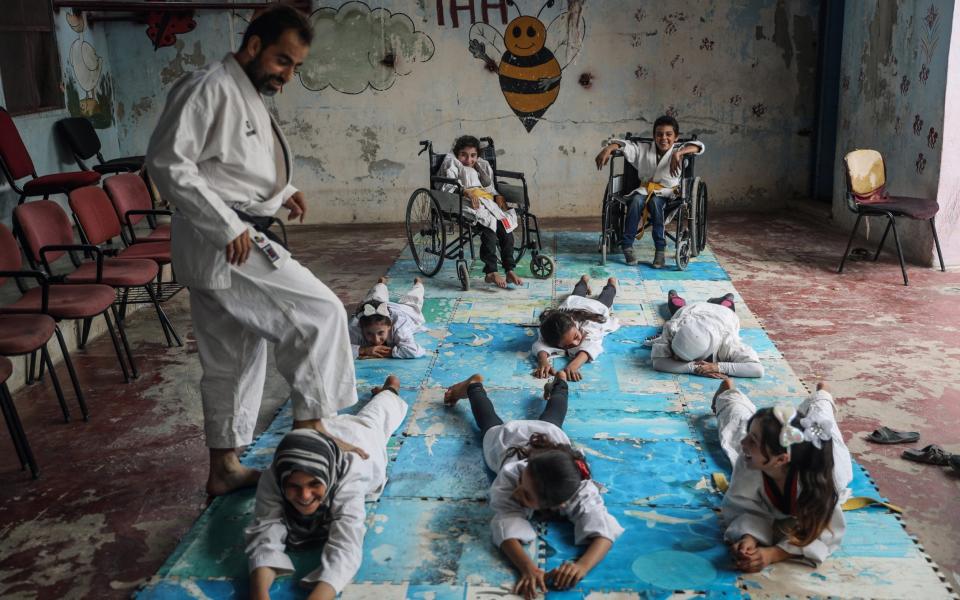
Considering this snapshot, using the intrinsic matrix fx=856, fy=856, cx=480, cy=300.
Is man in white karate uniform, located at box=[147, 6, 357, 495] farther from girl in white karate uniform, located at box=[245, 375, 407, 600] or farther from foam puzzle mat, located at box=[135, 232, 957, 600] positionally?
foam puzzle mat, located at box=[135, 232, 957, 600]

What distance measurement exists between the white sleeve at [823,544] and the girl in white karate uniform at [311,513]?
1.33 meters

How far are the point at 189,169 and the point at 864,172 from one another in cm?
528

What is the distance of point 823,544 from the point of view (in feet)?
8.59

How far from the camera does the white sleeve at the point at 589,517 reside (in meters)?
2.70

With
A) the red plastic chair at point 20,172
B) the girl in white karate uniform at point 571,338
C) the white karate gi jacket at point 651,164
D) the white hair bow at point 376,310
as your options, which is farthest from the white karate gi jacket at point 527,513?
the red plastic chair at point 20,172

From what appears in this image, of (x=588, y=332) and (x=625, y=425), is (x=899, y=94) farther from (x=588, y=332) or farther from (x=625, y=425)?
(x=625, y=425)

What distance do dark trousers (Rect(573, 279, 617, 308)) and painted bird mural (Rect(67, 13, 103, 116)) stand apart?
5086 mm

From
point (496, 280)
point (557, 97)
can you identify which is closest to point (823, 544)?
point (496, 280)

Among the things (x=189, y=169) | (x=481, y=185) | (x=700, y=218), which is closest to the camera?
(x=189, y=169)

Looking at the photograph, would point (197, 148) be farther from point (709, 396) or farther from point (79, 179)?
point (79, 179)

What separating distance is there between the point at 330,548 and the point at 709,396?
2024mm

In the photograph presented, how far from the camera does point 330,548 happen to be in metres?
2.59

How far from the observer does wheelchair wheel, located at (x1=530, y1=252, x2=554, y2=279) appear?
20.0 feet

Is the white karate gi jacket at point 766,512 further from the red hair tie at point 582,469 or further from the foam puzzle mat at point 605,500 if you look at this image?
the red hair tie at point 582,469
